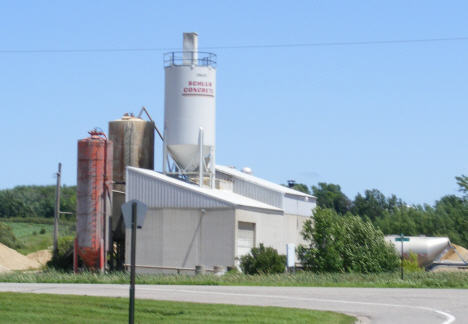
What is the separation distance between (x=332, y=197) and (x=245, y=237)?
93230mm

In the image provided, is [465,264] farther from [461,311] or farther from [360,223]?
[461,311]

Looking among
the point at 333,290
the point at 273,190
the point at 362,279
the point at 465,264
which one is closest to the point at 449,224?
the point at 465,264

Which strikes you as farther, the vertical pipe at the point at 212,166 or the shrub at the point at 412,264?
the vertical pipe at the point at 212,166

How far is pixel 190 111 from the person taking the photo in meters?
40.3

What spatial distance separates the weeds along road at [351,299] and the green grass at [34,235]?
5448cm

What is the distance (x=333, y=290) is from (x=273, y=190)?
66.7ft

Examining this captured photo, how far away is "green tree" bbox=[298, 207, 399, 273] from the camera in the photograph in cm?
3634

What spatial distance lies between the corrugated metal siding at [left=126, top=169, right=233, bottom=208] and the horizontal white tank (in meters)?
3.43

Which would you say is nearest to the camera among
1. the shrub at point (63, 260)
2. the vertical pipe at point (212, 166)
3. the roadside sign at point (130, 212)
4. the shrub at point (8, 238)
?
the roadside sign at point (130, 212)

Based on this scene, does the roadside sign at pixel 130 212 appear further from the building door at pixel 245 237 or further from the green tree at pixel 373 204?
the green tree at pixel 373 204

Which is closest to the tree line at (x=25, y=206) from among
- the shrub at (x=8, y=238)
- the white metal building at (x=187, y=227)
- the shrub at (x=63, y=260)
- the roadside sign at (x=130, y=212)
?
the shrub at (x=8, y=238)

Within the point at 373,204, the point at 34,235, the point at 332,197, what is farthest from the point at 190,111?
the point at 332,197

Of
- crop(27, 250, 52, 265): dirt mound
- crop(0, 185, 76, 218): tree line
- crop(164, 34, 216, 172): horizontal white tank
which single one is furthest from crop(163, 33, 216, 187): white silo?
crop(0, 185, 76, 218): tree line

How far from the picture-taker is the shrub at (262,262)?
112 ft
